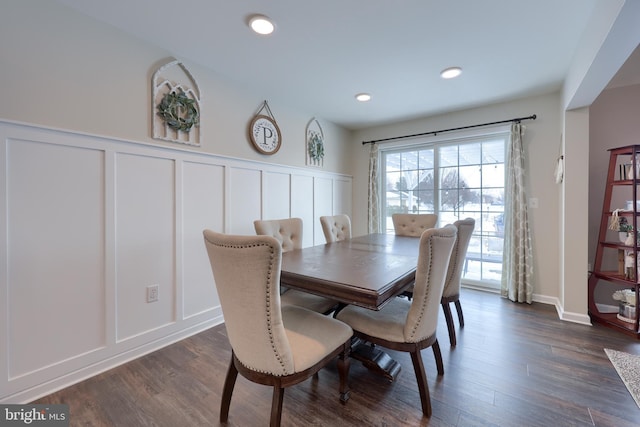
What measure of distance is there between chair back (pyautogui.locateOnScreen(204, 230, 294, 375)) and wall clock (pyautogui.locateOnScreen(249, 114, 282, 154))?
1880mm

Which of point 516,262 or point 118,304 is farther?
point 516,262

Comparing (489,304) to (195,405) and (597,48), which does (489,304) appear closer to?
(597,48)

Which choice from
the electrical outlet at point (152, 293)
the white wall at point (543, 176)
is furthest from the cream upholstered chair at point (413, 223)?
the electrical outlet at point (152, 293)

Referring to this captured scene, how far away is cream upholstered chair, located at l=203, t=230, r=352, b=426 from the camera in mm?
980

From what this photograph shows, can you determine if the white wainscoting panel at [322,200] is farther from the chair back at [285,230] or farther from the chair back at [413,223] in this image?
the chair back at [285,230]

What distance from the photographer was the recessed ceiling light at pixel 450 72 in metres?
2.38

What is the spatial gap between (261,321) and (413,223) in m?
2.54

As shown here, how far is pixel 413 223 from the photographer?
3172 millimetres

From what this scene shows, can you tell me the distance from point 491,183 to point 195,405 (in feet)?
12.2

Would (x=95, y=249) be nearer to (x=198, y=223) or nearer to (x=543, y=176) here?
(x=198, y=223)

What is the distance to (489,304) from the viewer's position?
9.55 feet

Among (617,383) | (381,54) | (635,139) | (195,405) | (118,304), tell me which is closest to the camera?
(195,405)

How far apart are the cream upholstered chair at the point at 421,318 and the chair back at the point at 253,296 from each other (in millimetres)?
→ 546

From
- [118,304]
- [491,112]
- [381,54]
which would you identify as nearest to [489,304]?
[491,112]
